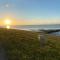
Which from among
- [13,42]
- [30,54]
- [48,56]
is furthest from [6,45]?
[48,56]

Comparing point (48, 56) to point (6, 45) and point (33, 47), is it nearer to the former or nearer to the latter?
point (33, 47)

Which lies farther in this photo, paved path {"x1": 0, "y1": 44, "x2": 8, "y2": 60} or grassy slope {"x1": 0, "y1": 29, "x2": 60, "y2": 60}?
grassy slope {"x1": 0, "y1": 29, "x2": 60, "y2": 60}

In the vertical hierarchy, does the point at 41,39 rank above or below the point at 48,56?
above

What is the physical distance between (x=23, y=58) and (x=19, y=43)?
6.54ft

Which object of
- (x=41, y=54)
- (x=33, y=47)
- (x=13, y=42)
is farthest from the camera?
(x=13, y=42)

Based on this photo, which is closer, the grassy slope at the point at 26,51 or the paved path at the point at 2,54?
the paved path at the point at 2,54

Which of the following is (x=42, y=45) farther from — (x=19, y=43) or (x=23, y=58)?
(x=23, y=58)

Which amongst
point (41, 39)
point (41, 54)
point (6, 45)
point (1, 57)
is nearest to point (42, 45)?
Result: point (41, 39)

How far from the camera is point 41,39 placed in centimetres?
881

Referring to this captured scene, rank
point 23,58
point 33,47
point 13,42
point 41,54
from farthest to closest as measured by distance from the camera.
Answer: point 13,42, point 33,47, point 41,54, point 23,58

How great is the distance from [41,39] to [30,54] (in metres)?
1.22

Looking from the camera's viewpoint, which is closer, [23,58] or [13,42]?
[23,58]

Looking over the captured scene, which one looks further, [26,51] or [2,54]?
[26,51]

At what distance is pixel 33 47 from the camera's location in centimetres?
878
